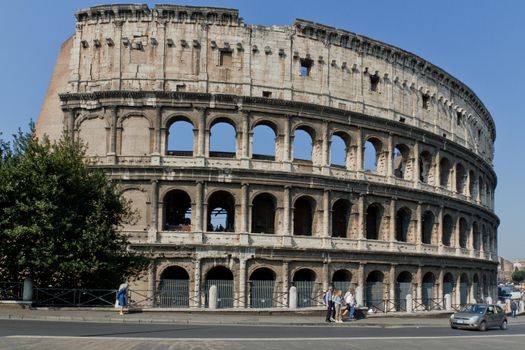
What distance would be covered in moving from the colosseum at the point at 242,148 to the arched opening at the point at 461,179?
784 centimetres

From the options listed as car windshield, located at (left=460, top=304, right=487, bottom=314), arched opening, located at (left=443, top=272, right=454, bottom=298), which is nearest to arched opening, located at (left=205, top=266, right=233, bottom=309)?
car windshield, located at (left=460, top=304, right=487, bottom=314)

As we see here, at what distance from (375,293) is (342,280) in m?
2.05

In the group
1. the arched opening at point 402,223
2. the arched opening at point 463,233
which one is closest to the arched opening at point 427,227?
the arched opening at point 402,223

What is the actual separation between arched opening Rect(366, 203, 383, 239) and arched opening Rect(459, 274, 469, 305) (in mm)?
8057

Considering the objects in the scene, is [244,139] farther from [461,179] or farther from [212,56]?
[461,179]

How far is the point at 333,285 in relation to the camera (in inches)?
1277

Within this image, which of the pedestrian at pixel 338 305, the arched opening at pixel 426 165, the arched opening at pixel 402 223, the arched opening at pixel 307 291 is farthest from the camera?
the arched opening at pixel 426 165

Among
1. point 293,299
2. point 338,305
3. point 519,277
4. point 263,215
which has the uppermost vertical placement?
point 263,215

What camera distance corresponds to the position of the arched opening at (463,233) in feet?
140

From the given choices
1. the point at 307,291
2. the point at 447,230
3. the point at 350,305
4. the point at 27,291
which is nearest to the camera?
the point at 27,291

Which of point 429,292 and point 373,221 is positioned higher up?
point 373,221

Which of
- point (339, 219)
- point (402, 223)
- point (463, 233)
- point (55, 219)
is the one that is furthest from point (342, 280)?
point (55, 219)

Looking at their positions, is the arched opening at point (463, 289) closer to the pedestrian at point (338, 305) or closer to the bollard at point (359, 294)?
the bollard at point (359, 294)

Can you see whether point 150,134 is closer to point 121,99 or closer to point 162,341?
point 121,99
